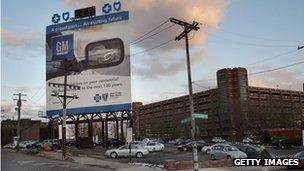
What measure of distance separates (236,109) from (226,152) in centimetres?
9786

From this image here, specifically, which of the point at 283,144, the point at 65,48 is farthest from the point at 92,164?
the point at 65,48

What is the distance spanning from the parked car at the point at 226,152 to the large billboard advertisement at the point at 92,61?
28.7m

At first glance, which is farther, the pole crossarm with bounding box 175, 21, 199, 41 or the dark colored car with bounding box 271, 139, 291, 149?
the dark colored car with bounding box 271, 139, 291, 149

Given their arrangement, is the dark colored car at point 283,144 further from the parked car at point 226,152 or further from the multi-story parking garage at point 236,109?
the multi-story parking garage at point 236,109

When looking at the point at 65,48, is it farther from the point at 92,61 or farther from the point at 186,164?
the point at 186,164

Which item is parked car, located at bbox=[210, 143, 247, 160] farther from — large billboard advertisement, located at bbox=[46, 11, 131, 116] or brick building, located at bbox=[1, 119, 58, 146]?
brick building, located at bbox=[1, 119, 58, 146]

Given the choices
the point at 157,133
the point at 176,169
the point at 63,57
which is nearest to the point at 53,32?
the point at 63,57

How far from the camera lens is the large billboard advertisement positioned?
233 ft

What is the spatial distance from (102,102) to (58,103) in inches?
356

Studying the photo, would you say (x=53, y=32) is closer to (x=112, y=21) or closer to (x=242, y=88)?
(x=112, y=21)

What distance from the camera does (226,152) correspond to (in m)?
40.8

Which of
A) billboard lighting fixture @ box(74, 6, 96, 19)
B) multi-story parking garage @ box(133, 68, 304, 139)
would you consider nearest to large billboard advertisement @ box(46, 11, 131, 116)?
billboard lighting fixture @ box(74, 6, 96, 19)

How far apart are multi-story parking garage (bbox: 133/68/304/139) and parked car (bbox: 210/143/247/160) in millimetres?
74231

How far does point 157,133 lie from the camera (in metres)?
190
